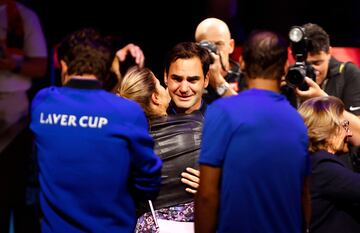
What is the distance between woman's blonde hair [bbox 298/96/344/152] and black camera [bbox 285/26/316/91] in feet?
1.64

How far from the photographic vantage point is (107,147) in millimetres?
1985

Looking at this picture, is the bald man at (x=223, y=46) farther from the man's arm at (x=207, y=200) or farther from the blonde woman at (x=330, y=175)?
the man's arm at (x=207, y=200)

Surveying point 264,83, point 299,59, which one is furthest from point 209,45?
point 264,83

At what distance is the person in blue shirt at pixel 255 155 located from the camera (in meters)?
1.91

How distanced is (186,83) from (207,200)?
0.84 meters

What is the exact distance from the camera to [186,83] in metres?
2.72

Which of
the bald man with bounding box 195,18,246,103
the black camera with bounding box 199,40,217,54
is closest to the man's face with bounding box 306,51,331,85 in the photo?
the bald man with bounding box 195,18,246,103

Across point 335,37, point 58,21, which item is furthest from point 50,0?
point 335,37

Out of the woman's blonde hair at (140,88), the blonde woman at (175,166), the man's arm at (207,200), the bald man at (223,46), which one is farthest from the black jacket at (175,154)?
the bald man at (223,46)

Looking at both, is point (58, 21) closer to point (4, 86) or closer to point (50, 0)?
point (50, 0)

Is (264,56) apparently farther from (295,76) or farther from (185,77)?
(295,76)

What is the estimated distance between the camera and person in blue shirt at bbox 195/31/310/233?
1911mm

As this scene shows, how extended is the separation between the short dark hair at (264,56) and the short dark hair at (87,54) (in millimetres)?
427

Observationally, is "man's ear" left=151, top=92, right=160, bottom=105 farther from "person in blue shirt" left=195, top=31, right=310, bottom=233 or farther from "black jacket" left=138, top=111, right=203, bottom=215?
"person in blue shirt" left=195, top=31, right=310, bottom=233
